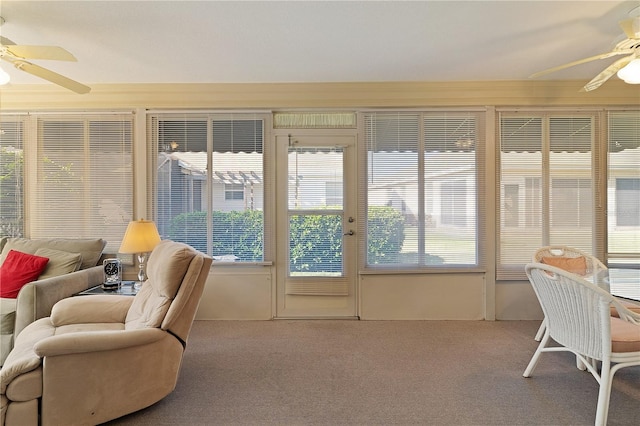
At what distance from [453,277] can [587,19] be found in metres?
2.53

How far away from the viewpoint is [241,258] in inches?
140

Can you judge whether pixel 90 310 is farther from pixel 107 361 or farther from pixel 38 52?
pixel 38 52

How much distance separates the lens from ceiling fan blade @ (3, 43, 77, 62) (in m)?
2.05

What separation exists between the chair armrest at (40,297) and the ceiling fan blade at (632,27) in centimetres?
461

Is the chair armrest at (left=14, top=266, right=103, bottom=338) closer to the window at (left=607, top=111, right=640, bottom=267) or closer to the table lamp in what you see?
the table lamp

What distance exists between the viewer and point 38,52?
2.09 metres

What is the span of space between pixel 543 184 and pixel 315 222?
8.55 ft

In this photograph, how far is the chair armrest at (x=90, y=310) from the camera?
7.51 feet

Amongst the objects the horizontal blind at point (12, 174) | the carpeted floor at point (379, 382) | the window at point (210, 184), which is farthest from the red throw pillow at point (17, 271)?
the carpeted floor at point (379, 382)

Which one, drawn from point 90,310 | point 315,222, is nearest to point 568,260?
point 315,222

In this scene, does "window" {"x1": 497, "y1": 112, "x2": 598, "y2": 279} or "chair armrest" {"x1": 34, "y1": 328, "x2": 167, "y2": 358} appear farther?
"window" {"x1": 497, "y1": 112, "x2": 598, "y2": 279}

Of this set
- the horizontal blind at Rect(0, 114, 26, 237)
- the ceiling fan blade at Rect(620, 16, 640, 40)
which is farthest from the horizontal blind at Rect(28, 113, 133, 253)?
the ceiling fan blade at Rect(620, 16, 640, 40)

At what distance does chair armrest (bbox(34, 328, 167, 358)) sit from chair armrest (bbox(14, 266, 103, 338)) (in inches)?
42.7

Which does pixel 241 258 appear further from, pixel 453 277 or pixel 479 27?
A: pixel 479 27
